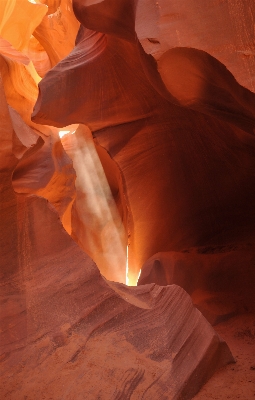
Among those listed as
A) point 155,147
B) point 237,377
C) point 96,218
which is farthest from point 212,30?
point 96,218

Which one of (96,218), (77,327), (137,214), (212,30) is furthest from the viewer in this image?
(96,218)

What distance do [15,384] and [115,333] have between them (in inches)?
35.8

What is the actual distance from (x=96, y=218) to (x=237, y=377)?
17.7 ft

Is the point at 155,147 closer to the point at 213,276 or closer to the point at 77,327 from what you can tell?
the point at 213,276

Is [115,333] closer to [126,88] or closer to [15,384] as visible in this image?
[15,384]

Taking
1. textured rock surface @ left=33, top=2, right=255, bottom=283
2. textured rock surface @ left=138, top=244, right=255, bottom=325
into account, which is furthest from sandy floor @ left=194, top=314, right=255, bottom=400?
textured rock surface @ left=33, top=2, right=255, bottom=283

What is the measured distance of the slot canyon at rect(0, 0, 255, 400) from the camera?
321cm

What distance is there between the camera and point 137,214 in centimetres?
681

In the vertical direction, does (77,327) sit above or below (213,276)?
above

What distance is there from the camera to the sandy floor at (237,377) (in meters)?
3.18

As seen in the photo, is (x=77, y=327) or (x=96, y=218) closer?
(x=77, y=327)

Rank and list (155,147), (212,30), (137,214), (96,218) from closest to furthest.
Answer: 1. (212,30)
2. (155,147)
3. (137,214)
4. (96,218)

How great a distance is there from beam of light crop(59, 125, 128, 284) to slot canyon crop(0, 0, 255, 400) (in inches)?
1.5

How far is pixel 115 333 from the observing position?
11.8 ft
